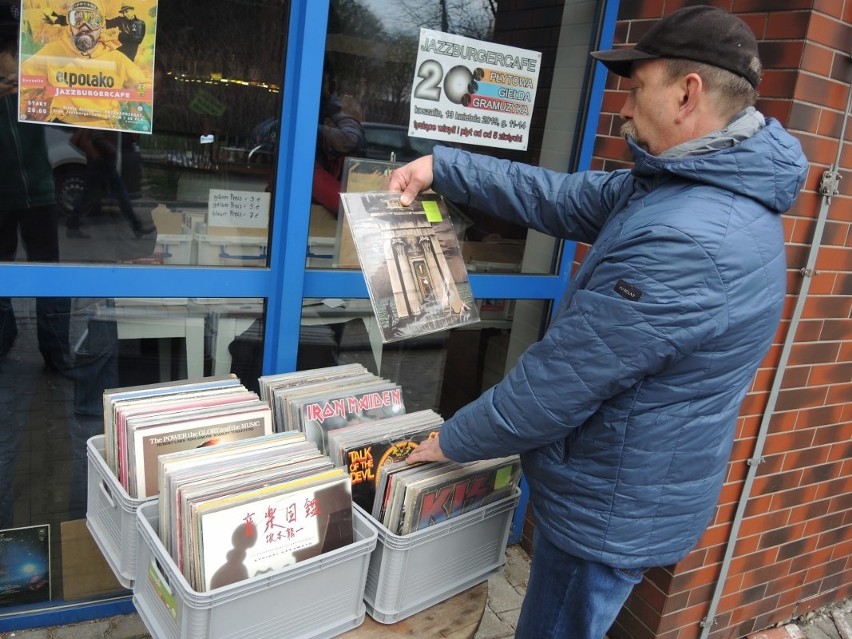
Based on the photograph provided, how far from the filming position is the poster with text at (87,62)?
2.07 meters

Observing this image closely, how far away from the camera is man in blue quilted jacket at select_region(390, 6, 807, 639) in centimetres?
156

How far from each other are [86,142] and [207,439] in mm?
1067

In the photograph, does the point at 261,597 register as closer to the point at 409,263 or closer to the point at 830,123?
the point at 409,263

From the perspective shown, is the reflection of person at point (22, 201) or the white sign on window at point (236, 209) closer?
the reflection of person at point (22, 201)

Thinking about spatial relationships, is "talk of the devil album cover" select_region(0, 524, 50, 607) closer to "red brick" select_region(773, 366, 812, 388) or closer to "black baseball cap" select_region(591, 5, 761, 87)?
"black baseball cap" select_region(591, 5, 761, 87)

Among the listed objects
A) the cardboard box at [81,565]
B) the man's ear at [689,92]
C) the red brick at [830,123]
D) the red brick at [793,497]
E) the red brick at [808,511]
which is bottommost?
the cardboard box at [81,565]

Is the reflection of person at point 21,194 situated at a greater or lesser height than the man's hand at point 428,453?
greater

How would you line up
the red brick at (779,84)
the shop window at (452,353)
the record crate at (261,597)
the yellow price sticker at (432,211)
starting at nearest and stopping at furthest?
the record crate at (261,597)
the yellow price sticker at (432,211)
the red brick at (779,84)
the shop window at (452,353)

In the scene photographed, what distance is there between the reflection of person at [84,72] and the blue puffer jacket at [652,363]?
1469 millimetres

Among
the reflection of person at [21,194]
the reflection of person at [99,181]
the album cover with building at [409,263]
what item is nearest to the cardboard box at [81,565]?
the reflection of person at [21,194]

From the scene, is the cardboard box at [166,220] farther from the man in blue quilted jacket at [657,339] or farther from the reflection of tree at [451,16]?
the man in blue quilted jacket at [657,339]

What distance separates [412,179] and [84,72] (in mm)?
1052

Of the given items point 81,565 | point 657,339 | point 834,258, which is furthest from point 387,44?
point 81,565

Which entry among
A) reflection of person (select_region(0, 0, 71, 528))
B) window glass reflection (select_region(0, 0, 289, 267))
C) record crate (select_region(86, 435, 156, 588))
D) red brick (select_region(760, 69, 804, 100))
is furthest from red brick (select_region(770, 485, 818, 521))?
reflection of person (select_region(0, 0, 71, 528))
